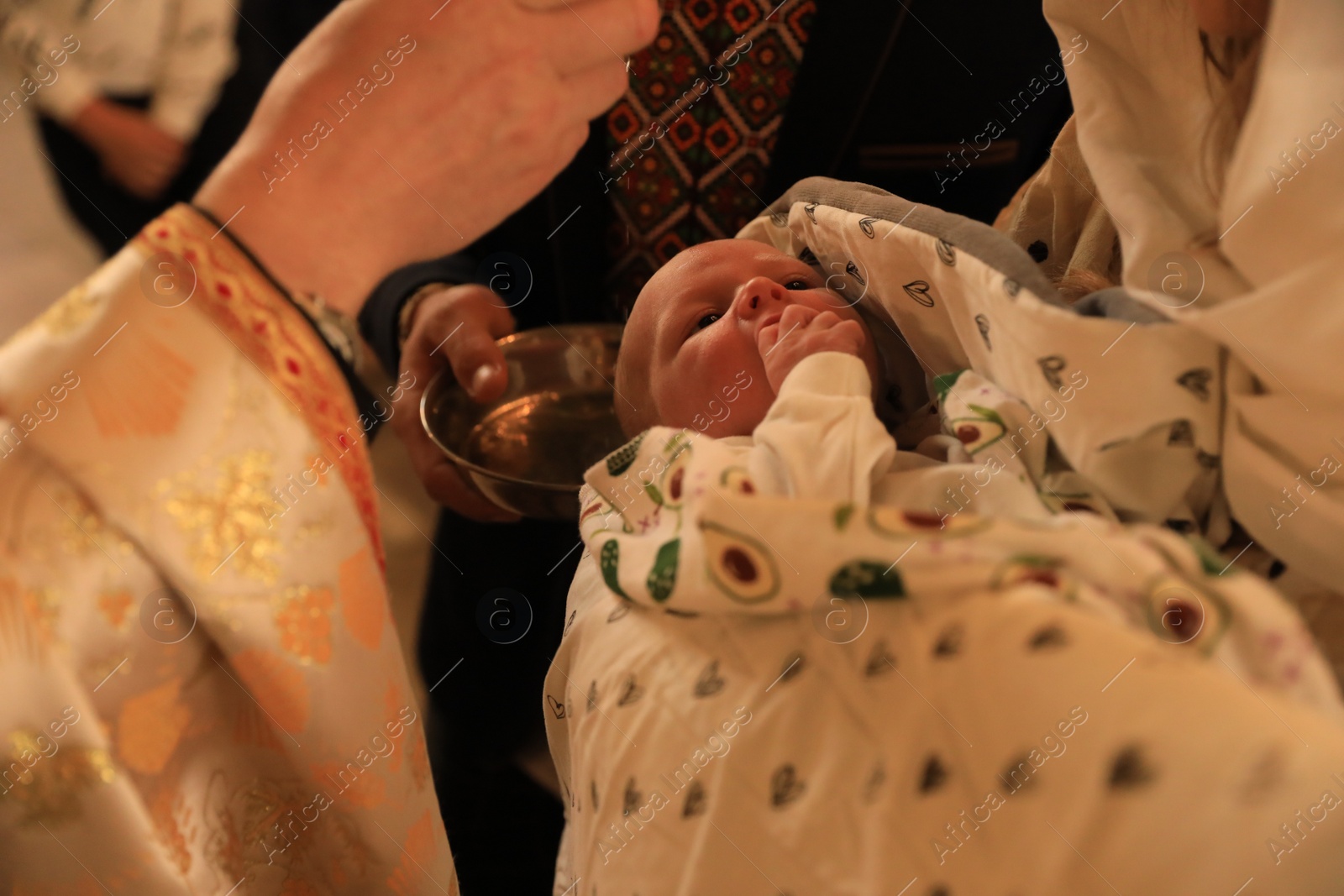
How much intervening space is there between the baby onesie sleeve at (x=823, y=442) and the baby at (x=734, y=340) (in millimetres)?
22

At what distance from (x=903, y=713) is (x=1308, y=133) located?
33cm

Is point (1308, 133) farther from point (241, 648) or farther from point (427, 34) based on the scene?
point (241, 648)

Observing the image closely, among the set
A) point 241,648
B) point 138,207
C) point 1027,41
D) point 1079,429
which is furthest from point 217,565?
point 1027,41

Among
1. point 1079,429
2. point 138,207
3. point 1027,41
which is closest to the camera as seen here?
point 138,207

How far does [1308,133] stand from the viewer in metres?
0.36

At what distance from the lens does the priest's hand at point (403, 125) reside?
34cm

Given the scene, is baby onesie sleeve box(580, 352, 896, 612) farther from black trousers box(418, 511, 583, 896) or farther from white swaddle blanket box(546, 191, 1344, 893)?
black trousers box(418, 511, 583, 896)

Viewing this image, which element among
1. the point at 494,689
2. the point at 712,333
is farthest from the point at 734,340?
the point at 494,689

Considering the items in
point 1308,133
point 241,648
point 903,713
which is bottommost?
point 903,713

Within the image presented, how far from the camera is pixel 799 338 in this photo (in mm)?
583

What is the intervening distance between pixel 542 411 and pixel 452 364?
10 centimetres
